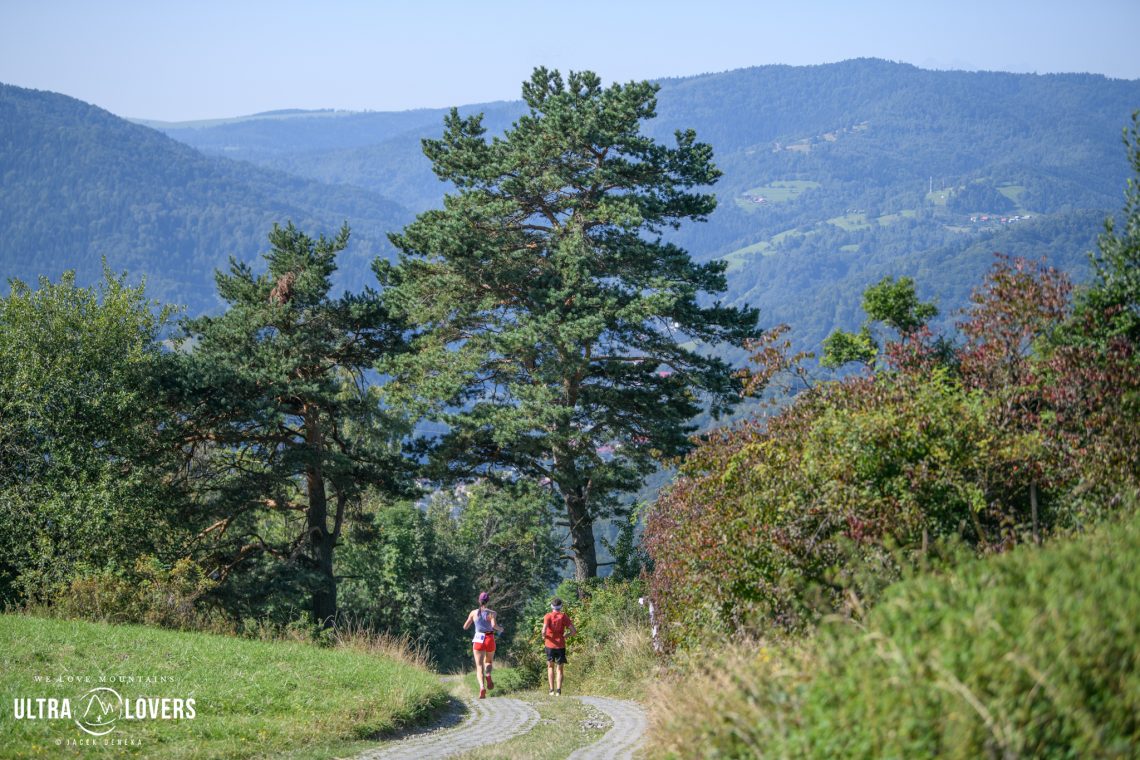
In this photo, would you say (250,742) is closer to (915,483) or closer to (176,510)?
(915,483)

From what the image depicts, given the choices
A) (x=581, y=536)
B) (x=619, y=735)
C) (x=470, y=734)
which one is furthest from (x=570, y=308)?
(x=619, y=735)

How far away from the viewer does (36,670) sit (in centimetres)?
1164

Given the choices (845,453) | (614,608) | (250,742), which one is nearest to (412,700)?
(250,742)

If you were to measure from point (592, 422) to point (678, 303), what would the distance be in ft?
12.2

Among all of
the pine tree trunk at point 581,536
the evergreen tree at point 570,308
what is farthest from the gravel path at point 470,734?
the pine tree trunk at point 581,536

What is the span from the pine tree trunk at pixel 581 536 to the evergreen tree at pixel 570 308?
42mm

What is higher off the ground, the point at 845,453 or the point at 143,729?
the point at 845,453

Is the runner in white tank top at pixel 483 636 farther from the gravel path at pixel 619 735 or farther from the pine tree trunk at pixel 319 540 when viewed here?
the pine tree trunk at pixel 319 540

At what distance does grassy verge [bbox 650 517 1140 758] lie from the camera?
4691 millimetres

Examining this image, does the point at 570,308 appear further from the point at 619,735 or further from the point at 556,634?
the point at 619,735

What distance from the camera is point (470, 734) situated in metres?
12.9

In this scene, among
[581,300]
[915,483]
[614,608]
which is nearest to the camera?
[915,483]

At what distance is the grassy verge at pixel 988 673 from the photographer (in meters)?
4.69
